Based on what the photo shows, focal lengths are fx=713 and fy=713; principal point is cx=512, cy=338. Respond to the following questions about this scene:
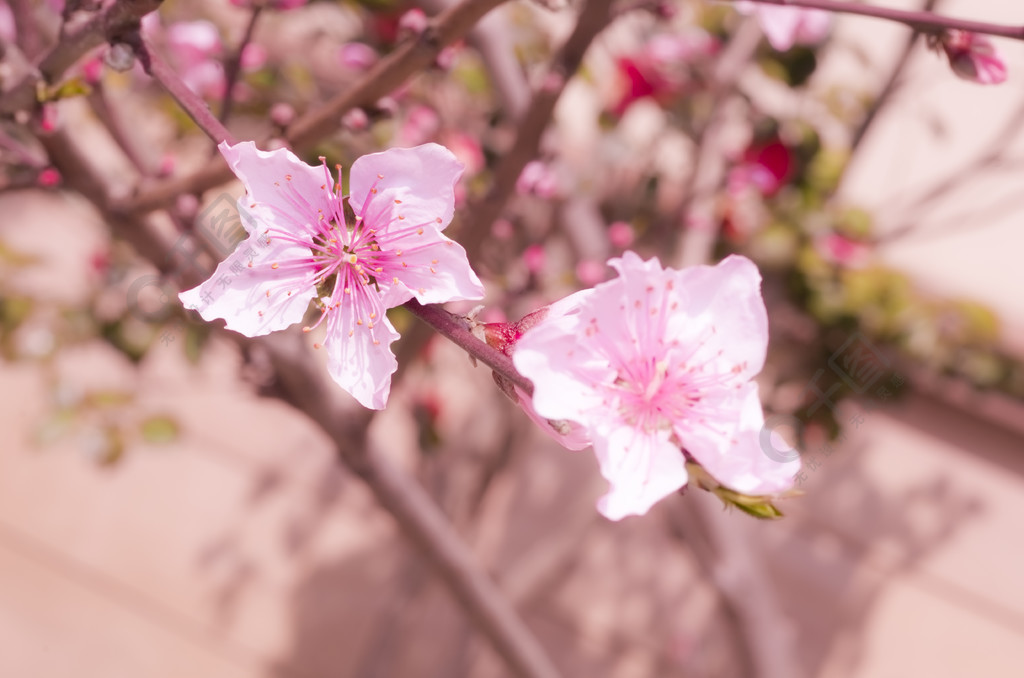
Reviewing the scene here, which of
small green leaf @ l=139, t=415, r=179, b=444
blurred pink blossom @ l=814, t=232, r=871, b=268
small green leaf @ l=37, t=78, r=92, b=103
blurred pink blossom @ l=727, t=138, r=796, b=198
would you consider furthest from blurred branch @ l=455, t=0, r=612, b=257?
blurred pink blossom @ l=814, t=232, r=871, b=268

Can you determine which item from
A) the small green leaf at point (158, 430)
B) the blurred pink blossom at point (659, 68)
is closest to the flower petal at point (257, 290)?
the small green leaf at point (158, 430)

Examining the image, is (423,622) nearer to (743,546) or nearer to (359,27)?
(743,546)

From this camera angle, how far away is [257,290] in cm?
45

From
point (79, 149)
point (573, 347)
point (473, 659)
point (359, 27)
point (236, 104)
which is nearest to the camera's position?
point (573, 347)

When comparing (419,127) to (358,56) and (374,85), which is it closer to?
(358,56)

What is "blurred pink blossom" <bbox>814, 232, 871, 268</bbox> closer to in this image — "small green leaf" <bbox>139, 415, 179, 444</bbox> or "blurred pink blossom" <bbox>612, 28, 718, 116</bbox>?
"blurred pink blossom" <bbox>612, 28, 718, 116</bbox>

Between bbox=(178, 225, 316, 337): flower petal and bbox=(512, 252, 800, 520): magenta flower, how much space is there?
16 cm

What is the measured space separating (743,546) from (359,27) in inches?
47.0

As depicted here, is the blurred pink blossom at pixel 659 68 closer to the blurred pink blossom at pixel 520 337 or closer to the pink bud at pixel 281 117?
the pink bud at pixel 281 117

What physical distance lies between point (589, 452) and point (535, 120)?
147cm

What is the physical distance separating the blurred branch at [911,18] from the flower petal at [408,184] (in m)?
0.23

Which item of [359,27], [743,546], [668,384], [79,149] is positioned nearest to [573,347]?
[668,384]

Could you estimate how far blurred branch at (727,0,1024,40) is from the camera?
432 millimetres

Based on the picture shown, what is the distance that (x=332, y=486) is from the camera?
2039 mm
